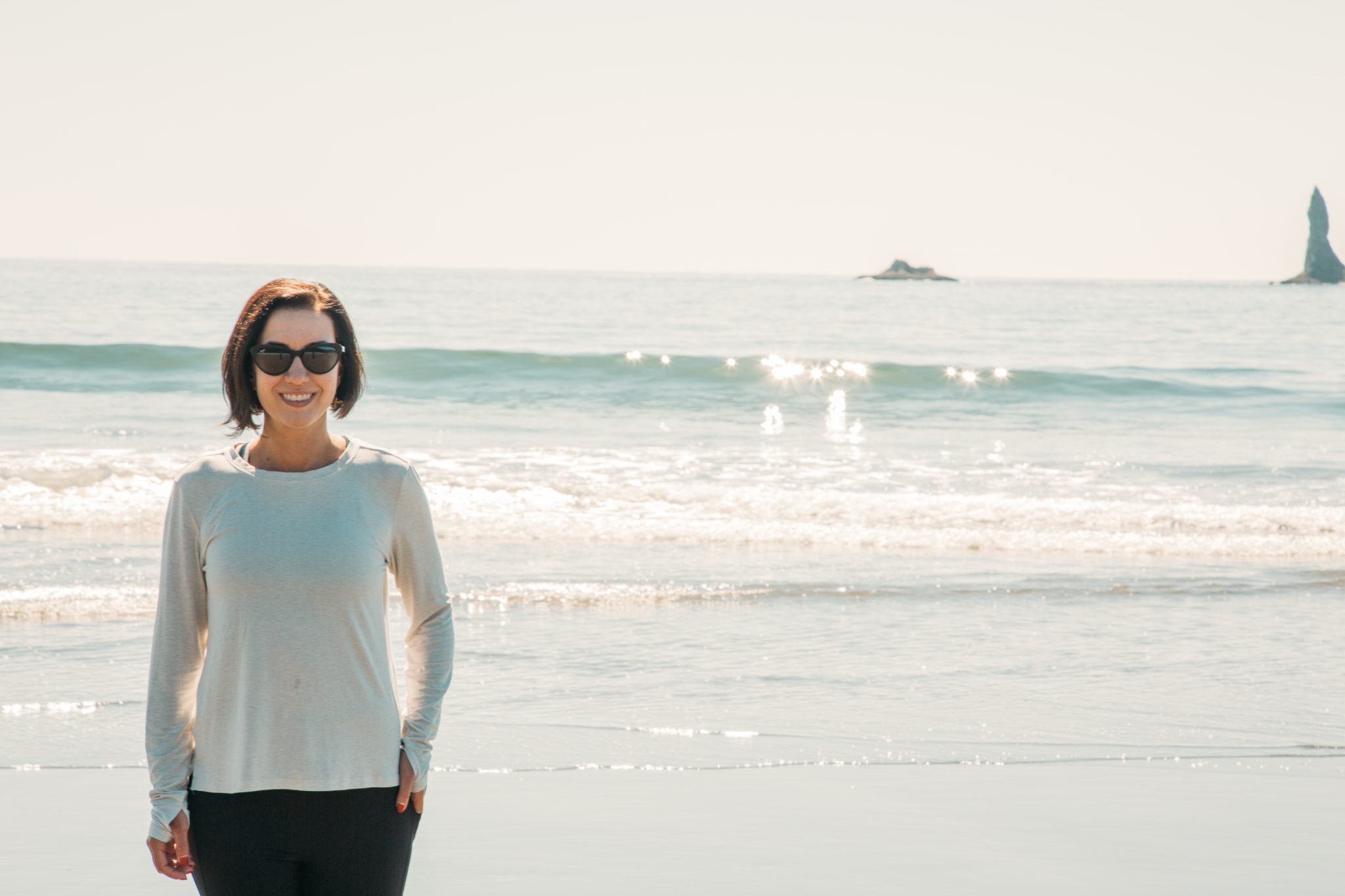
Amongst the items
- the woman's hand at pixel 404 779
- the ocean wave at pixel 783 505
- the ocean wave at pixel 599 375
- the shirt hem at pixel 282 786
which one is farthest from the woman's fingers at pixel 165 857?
the ocean wave at pixel 599 375

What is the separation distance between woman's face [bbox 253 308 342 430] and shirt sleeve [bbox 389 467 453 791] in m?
0.19

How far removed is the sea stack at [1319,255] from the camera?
115312mm

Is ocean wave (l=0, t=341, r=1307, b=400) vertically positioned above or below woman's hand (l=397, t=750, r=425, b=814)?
below

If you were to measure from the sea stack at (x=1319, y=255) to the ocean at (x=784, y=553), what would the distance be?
311ft

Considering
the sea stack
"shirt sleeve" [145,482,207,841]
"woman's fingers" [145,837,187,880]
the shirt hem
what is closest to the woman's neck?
"shirt sleeve" [145,482,207,841]

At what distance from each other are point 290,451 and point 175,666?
400 millimetres

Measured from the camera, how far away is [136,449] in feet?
53.3

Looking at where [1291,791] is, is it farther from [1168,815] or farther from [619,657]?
[619,657]

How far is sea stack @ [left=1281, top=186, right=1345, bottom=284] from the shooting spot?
115312mm

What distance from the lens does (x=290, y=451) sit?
2361 millimetres

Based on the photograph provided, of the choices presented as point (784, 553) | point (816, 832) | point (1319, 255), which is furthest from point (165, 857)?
point (1319, 255)

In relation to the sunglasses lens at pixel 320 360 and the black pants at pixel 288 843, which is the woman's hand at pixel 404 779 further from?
the sunglasses lens at pixel 320 360

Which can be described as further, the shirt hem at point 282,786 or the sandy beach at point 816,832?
the sandy beach at point 816,832

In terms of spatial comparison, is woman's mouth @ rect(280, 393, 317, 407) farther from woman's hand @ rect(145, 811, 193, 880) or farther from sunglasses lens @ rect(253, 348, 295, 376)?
woman's hand @ rect(145, 811, 193, 880)
